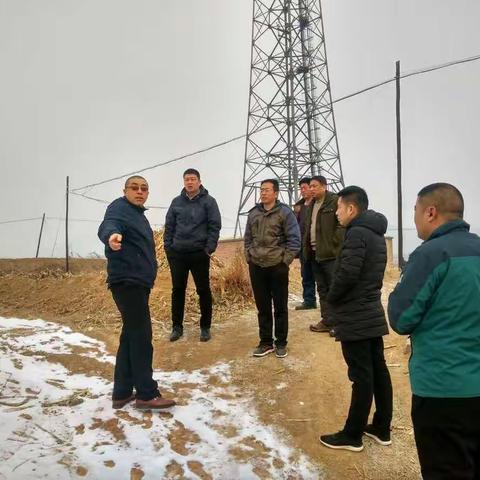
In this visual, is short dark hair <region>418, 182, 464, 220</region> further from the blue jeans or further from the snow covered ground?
the blue jeans

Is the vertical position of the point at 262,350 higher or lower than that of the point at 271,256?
lower

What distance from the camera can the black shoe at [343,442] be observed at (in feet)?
9.09

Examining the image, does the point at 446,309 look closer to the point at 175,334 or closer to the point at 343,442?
the point at 343,442

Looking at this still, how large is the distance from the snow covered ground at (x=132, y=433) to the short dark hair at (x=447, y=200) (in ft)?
5.86

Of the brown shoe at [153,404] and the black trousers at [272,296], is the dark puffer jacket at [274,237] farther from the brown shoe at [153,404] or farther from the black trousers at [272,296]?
the brown shoe at [153,404]

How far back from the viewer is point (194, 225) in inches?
184

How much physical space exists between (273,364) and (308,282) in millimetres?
2176

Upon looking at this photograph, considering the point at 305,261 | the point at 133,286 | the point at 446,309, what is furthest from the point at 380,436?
the point at 305,261

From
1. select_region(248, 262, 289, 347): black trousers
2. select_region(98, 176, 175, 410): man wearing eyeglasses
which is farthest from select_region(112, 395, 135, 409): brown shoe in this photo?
select_region(248, 262, 289, 347): black trousers

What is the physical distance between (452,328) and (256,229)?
2776 millimetres

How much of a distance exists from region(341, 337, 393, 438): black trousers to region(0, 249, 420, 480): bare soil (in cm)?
18

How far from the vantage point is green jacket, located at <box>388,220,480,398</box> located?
5.81ft

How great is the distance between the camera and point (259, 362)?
427 centimetres

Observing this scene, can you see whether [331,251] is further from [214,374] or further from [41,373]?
[41,373]
